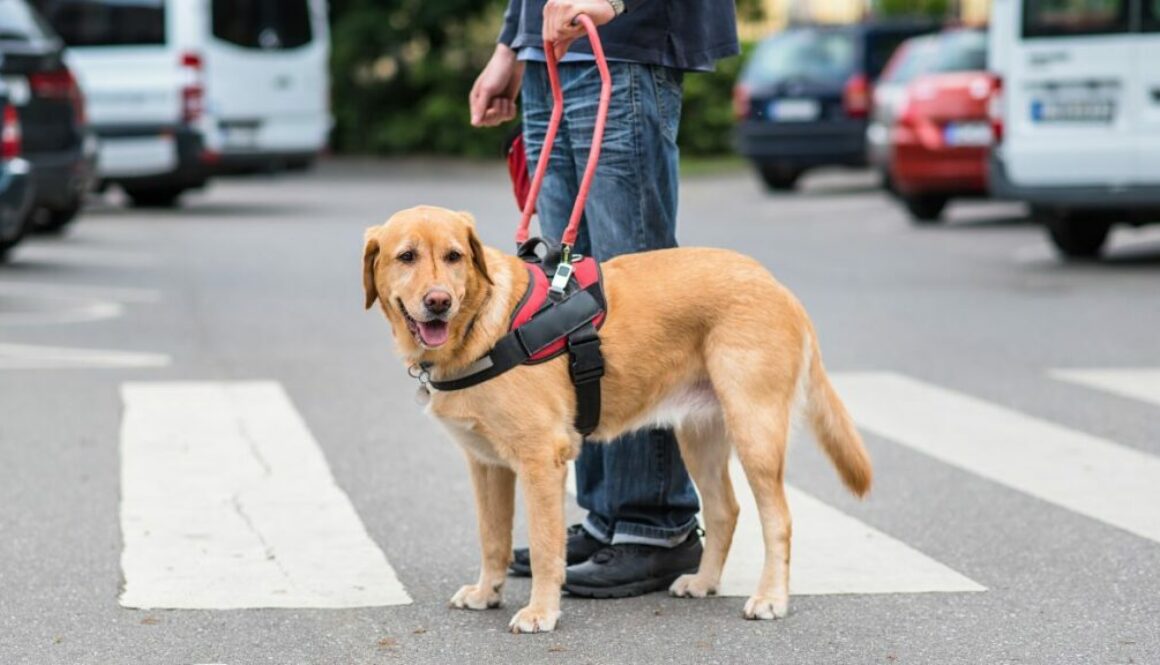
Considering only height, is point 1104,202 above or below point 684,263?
below

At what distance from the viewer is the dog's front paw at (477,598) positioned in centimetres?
468

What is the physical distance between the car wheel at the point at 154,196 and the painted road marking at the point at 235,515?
1341 centimetres

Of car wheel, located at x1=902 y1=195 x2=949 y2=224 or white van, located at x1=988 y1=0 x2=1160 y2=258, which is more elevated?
white van, located at x1=988 y1=0 x2=1160 y2=258

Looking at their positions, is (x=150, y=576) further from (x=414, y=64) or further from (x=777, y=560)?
(x=414, y=64)

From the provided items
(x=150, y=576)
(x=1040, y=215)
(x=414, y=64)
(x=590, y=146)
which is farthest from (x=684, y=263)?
(x=414, y=64)

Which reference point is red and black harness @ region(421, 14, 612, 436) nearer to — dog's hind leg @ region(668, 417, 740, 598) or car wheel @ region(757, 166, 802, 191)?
dog's hind leg @ region(668, 417, 740, 598)

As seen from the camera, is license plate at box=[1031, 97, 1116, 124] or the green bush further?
the green bush

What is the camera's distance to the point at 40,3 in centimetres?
1939

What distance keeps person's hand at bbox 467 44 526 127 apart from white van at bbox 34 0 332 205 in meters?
14.3

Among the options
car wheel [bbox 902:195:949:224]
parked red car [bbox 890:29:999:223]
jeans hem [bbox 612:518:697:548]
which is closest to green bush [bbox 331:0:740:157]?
car wheel [bbox 902:195:949:224]

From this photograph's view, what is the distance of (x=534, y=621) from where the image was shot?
14.6 ft

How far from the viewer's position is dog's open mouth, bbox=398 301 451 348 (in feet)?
14.0

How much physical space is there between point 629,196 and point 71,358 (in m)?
4.96

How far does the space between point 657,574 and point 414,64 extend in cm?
3007
